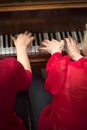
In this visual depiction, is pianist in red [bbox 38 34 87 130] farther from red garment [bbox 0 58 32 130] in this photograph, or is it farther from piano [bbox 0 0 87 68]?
piano [bbox 0 0 87 68]

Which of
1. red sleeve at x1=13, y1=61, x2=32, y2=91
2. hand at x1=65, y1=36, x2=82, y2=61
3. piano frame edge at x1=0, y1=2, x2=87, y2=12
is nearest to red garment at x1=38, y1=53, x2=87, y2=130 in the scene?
red sleeve at x1=13, y1=61, x2=32, y2=91

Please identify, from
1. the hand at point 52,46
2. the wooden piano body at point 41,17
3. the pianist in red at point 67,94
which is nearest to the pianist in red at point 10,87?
the pianist in red at point 67,94

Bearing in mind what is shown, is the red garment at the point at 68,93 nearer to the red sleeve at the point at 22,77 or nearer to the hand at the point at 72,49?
the red sleeve at the point at 22,77

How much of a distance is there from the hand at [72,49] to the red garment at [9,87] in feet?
1.22

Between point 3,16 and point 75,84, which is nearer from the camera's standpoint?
point 75,84

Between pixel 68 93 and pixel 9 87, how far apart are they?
256mm

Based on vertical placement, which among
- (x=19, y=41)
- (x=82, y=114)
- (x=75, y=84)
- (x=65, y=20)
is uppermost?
(x=65, y=20)

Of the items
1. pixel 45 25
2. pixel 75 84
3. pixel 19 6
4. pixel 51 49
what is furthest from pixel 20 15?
pixel 75 84

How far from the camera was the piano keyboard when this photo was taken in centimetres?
171

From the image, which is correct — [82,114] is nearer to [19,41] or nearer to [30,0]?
[19,41]

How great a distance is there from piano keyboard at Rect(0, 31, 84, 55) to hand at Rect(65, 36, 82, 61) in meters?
0.07

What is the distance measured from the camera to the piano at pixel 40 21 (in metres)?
1.68

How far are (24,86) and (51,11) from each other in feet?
1.79

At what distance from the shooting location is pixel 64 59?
1.31m
